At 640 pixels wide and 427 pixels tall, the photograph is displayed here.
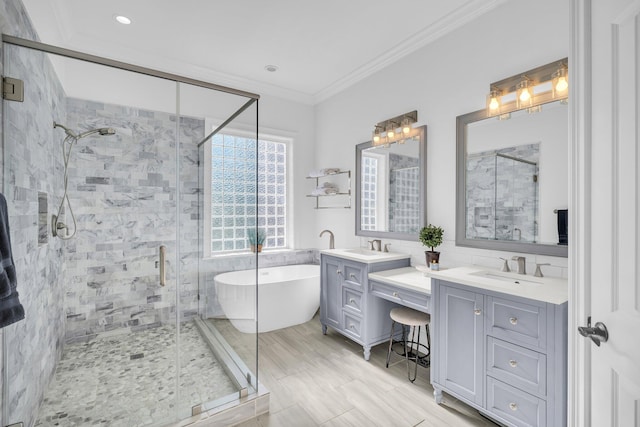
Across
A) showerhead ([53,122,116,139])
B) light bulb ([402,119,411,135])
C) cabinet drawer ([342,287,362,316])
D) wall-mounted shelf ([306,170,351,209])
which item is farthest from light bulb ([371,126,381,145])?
showerhead ([53,122,116,139])

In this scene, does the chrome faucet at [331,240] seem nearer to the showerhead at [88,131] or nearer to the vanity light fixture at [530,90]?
the vanity light fixture at [530,90]

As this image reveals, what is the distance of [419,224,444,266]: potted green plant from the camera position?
8.10 feet

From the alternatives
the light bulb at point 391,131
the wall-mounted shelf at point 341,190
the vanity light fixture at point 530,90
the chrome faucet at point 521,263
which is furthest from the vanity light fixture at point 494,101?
the wall-mounted shelf at point 341,190

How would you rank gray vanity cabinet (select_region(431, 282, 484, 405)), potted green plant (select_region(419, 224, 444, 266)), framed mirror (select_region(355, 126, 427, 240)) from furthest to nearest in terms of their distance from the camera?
framed mirror (select_region(355, 126, 427, 240)) < potted green plant (select_region(419, 224, 444, 266)) < gray vanity cabinet (select_region(431, 282, 484, 405))

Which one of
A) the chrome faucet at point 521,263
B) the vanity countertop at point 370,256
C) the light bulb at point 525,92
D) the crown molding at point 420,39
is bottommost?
the vanity countertop at point 370,256

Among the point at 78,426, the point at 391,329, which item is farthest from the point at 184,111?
the point at 391,329

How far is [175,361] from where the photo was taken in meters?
2.10

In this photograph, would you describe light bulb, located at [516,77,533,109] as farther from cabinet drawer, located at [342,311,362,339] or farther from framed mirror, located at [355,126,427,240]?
cabinet drawer, located at [342,311,362,339]

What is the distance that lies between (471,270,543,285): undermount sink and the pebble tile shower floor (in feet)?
6.31

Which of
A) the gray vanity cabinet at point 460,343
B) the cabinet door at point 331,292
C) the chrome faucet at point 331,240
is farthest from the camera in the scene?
the chrome faucet at point 331,240

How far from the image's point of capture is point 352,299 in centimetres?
279

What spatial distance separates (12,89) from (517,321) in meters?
2.84

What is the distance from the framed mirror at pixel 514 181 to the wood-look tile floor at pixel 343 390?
118 cm

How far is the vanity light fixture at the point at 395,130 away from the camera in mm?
2830
